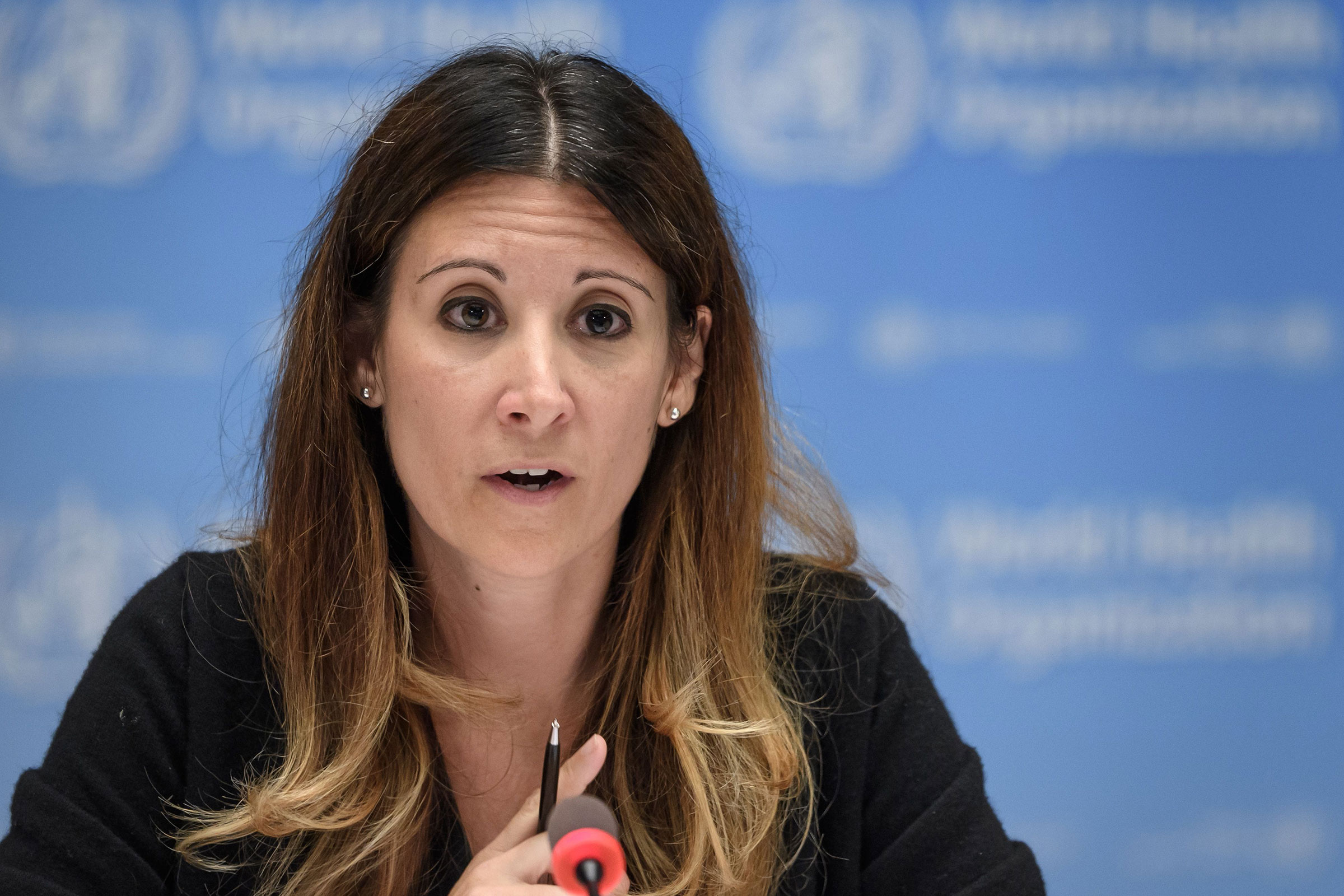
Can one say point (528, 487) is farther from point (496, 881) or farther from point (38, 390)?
point (38, 390)

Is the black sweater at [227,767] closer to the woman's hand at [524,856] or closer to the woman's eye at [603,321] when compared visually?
the woman's hand at [524,856]

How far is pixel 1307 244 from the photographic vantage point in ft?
7.92

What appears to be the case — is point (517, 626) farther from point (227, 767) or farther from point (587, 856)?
point (587, 856)


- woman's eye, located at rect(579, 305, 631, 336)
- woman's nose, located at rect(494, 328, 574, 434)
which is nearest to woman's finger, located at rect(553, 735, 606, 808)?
woman's nose, located at rect(494, 328, 574, 434)

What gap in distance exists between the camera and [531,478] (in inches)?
53.1

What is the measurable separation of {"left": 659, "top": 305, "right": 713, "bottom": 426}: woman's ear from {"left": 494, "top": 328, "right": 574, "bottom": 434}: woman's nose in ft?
0.67

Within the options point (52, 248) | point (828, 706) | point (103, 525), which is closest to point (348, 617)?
point (828, 706)

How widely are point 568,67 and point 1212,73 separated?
154 centimetres

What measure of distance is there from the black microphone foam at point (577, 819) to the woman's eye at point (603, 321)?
0.57 m

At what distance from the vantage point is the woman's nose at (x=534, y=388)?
125cm

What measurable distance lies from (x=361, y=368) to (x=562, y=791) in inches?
21.7

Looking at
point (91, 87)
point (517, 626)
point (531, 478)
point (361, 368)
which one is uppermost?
point (91, 87)

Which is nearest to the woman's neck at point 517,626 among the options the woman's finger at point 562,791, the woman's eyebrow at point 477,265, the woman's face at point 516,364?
the woman's face at point 516,364

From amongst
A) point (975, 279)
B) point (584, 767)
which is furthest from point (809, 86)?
point (584, 767)
